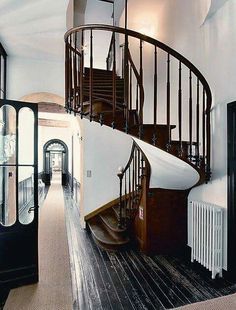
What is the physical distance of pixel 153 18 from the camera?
15.6ft

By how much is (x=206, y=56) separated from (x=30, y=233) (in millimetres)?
3281

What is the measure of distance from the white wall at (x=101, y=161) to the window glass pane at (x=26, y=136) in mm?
2028

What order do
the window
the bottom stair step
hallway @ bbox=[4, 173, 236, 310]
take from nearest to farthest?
hallway @ bbox=[4, 173, 236, 310] → the bottom stair step → the window

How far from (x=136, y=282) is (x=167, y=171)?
57.7 inches

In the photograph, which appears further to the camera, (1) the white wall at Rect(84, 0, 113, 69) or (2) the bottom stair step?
(1) the white wall at Rect(84, 0, 113, 69)

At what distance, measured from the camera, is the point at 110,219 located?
15.5ft

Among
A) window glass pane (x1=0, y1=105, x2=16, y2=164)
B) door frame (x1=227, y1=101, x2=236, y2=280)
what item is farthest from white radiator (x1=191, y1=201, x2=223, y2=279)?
window glass pane (x1=0, y1=105, x2=16, y2=164)

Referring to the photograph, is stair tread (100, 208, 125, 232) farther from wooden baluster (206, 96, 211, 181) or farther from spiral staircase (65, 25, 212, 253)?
wooden baluster (206, 96, 211, 181)

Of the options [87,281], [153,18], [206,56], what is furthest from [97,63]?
[87,281]

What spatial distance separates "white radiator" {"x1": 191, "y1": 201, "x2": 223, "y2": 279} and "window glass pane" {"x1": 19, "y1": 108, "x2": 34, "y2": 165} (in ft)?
7.59

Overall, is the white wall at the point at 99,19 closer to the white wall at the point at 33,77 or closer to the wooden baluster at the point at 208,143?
the white wall at the point at 33,77

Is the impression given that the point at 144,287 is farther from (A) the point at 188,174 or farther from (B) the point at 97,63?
(B) the point at 97,63

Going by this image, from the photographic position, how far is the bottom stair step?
3.87m

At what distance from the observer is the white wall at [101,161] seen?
5.12m
